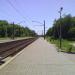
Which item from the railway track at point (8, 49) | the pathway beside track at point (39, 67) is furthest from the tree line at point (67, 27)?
the pathway beside track at point (39, 67)

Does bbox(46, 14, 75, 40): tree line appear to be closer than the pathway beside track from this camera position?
No

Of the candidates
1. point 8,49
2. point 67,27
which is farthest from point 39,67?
point 67,27

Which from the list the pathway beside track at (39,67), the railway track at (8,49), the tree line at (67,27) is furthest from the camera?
the tree line at (67,27)

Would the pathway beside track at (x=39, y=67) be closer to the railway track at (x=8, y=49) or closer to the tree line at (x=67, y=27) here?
the railway track at (x=8, y=49)

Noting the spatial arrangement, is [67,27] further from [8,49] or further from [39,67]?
[39,67]

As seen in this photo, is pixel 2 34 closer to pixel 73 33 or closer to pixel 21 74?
pixel 73 33

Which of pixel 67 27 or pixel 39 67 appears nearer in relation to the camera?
pixel 39 67

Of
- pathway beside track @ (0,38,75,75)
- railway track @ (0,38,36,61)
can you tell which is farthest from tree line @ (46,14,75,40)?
pathway beside track @ (0,38,75,75)

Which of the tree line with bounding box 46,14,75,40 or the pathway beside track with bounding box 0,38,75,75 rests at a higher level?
the tree line with bounding box 46,14,75,40

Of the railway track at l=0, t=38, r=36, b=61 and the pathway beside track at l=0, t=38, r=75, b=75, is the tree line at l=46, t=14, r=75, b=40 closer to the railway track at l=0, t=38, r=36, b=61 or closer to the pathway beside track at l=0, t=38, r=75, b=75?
the railway track at l=0, t=38, r=36, b=61

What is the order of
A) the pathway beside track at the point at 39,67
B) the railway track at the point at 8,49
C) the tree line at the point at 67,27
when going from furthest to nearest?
1. the tree line at the point at 67,27
2. the railway track at the point at 8,49
3. the pathway beside track at the point at 39,67

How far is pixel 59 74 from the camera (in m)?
12.3

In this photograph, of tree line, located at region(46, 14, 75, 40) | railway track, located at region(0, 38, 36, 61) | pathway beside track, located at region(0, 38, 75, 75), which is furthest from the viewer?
tree line, located at region(46, 14, 75, 40)

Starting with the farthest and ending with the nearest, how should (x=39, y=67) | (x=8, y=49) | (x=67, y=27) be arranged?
(x=67, y=27)
(x=8, y=49)
(x=39, y=67)
